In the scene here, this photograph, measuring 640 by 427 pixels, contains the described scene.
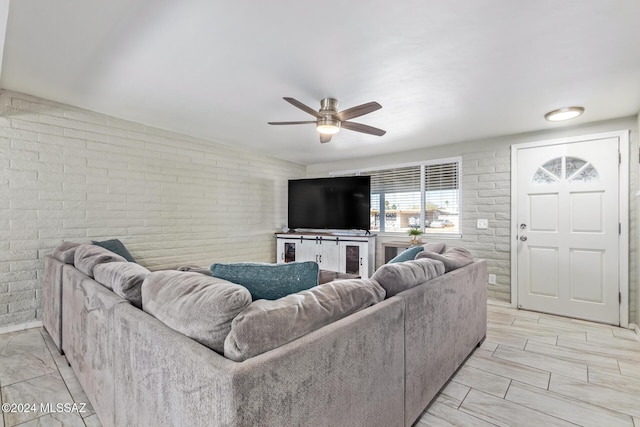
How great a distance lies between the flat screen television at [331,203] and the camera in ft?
15.1

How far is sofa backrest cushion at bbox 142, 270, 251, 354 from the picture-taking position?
36.0 inches

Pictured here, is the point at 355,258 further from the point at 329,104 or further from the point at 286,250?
the point at 329,104

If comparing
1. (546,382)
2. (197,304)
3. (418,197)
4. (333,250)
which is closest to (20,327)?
(197,304)

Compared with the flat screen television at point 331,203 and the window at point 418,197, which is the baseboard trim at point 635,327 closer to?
the window at point 418,197

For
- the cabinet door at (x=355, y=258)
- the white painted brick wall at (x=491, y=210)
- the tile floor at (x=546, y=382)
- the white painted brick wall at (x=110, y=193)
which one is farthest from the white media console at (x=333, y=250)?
the tile floor at (x=546, y=382)

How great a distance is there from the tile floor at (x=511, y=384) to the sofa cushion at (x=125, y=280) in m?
0.77

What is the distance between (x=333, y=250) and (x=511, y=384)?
2.93 meters

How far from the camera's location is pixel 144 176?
3486 mm

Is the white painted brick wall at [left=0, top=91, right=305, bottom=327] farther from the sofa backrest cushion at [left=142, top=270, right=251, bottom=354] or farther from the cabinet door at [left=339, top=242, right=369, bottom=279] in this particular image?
the sofa backrest cushion at [left=142, top=270, right=251, bottom=354]

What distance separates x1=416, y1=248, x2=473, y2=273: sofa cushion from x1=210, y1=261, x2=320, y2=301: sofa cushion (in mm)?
1093

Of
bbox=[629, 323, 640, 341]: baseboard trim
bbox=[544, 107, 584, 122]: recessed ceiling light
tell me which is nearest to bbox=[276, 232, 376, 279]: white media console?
bbox=[544, 107, 584, 122]: recessed ceiling light

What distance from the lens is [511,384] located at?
195 cm

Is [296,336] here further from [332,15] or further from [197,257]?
[197,257]

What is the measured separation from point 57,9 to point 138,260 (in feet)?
8.32
